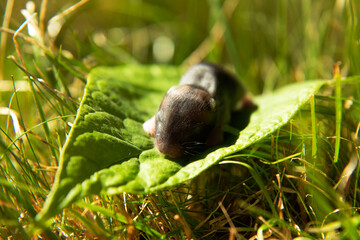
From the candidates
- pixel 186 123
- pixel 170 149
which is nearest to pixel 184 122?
pixel 186 123

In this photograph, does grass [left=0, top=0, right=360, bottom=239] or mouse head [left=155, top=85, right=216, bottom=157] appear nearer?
grass [left=0, top=0, right=360, bottom=239]

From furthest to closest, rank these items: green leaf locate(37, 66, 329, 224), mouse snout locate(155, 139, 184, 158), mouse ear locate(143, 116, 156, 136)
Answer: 1. mouse ear locate(143, 116, 156, 136)
2. mouse snout locate(155, 139, 184, 158)
3. green leaf locate(37, 66, 329, 224)

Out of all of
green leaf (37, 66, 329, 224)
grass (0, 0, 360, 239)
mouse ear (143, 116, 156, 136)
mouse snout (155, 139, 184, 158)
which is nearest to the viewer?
green leaf (37, 66, 329, 224)

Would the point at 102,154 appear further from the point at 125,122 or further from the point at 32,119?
the point at 32,119

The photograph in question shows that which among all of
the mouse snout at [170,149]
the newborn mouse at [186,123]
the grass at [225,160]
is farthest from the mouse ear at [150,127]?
the grass at [225,160]

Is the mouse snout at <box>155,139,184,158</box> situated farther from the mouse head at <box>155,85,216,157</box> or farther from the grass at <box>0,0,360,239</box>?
the grass at <box>0,0,360,239</box>

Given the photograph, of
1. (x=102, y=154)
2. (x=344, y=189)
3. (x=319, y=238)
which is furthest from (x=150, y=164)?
(x=344, y=189)

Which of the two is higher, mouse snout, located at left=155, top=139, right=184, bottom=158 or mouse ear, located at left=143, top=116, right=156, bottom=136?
mouse ear, located at left=143, top=116, right=156, bottom=136

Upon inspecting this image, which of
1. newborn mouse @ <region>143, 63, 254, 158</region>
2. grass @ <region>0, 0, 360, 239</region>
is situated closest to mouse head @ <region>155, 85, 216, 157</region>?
newborn mouse @ <region>143, 63, 254, 158</region>

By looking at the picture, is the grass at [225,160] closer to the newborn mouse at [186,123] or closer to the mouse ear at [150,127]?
the newborn mouse at [186,123]
